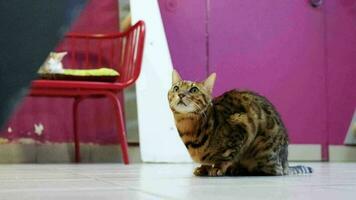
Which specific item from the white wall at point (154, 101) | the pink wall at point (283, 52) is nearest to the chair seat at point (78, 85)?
the white wall at point (154, 101)

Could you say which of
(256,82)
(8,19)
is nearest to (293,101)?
(256,82)

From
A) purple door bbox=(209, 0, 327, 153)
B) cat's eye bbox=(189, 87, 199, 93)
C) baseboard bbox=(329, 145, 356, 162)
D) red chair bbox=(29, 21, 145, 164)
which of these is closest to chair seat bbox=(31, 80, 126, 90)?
red chair bbox=(29, 21, 145, 164)

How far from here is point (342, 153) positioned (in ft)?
12.3

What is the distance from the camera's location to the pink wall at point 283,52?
3471mm

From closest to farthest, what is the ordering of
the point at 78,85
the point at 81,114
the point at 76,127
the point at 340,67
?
the point at 78,85 → the point at 76,127 → the point at 81,114 → the point at 340,67

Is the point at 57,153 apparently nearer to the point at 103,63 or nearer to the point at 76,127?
the point at 76,127

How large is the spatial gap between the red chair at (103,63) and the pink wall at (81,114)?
0.28ft

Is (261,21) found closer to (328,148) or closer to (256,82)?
(256,82)

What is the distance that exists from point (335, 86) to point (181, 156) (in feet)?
4.42

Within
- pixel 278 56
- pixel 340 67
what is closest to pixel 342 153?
pixel 340 67

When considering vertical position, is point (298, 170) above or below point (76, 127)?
above

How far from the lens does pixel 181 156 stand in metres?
3.10

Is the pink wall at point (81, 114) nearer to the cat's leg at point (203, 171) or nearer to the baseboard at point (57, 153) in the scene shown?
the baseboard at point (57, 153)

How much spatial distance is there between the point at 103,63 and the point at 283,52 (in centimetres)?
123
